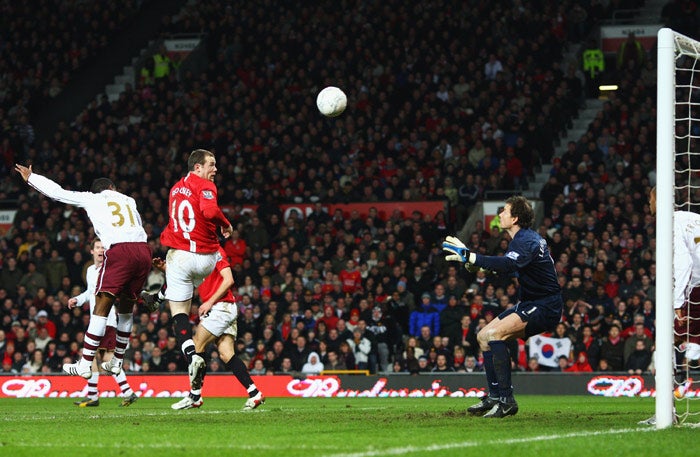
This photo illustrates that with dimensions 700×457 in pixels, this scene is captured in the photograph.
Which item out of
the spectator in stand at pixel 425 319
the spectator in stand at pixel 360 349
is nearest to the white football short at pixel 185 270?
the spectator in stand at pixel 360 349

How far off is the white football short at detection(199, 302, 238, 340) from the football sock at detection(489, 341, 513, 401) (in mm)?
3007

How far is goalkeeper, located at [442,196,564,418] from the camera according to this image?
34.6 feet

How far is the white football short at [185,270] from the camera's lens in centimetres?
1183

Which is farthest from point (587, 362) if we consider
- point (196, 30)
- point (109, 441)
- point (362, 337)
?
point (196, 30)

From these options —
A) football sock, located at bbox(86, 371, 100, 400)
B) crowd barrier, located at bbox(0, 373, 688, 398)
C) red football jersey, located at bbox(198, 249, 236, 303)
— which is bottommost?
crowd barrier, located at bbox(0, 373, 688, 398)

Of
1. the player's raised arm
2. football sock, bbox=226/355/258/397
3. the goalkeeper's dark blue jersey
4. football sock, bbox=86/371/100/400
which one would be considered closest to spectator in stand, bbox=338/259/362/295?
football sock, bbox=86/371/100/400

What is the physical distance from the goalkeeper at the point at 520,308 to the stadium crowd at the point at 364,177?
30.8 ft

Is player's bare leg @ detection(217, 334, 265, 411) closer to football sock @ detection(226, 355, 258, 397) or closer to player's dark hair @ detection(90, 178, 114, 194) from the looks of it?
football sock @ detection(226, 355, 258, 397)

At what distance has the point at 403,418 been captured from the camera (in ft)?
34.9

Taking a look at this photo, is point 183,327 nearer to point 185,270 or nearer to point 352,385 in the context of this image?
point 185,270

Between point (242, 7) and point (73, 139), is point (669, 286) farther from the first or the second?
point (242, 7)

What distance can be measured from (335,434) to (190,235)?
3.63 meters

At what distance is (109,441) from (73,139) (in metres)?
23.3

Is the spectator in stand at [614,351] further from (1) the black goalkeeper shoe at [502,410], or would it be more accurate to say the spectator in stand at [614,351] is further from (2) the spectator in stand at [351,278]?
(1) the black goalkeeper shoe at [502,410]
